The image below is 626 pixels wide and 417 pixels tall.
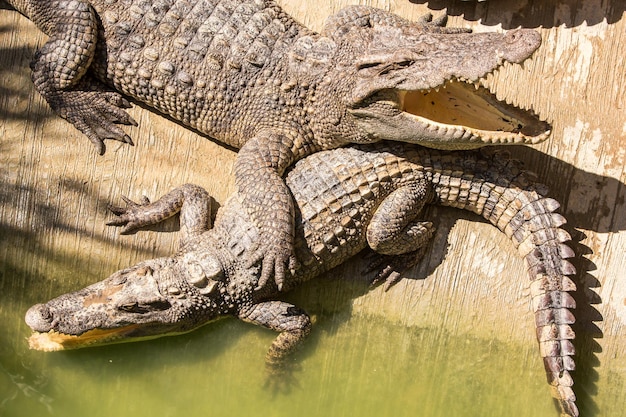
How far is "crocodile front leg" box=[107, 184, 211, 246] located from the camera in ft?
11.1

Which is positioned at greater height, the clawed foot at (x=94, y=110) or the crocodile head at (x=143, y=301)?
the clawed foot at (x=94, y=110)

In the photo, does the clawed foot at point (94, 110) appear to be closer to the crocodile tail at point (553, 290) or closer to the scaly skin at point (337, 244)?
the scaly skin at point (337, 244)

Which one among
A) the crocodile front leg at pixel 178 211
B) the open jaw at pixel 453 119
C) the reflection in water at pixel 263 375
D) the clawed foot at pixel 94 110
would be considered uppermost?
the open jaw at pixel 453 119

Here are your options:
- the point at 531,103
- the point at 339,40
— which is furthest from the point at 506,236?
the point at 339,40

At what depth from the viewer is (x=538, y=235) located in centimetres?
327

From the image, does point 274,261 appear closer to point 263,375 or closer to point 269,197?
point 269,197

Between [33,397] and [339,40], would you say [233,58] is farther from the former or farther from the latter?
[33,397]

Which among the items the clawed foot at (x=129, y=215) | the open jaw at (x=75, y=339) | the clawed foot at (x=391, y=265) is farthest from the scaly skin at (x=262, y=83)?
the open jaw at (x=75, y=339)

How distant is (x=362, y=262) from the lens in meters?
A: 3.60

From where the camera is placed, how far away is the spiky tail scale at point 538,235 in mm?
3213

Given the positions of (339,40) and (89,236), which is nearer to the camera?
(339,40)

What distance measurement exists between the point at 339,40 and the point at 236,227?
1045 mm

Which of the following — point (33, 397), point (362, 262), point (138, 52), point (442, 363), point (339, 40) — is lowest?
point (33, 397)

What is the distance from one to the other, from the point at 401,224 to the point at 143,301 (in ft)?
4.33
